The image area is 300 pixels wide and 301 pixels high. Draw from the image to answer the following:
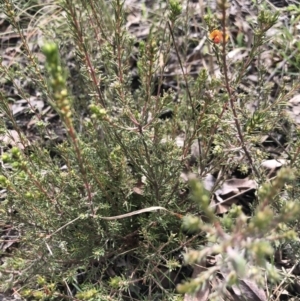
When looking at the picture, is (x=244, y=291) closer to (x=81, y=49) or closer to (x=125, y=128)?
(x=125, y=128)

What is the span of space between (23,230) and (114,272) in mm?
638

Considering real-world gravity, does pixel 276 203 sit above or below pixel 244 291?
above

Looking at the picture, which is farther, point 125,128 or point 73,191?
point 73,191

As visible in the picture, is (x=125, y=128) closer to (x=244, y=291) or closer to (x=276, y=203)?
(x=276, y=203)

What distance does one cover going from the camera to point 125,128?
6.56 feet

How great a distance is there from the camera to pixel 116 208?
2635 mm

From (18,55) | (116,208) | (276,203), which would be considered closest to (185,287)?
(276,203)

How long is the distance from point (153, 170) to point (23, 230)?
0.87m

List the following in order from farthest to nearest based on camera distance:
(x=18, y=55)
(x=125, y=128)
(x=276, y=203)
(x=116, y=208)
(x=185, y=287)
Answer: (x=18, y=55) → (x=116, y=208) → (x=276, y=203) → (x=125, y=128) → (x=185, y=287)

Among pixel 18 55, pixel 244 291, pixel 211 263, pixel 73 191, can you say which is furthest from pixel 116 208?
pixel 18 55

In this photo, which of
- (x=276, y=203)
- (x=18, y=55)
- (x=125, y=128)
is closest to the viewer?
(x=125, y=128)

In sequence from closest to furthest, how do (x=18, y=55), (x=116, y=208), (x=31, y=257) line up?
1. (x=31, y=257)
2. (x=116, y=208)
3. (x=18, y=55)

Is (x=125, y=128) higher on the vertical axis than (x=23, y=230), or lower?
higher

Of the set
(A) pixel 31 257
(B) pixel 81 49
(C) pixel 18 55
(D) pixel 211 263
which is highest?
(B) pixel 81 49
